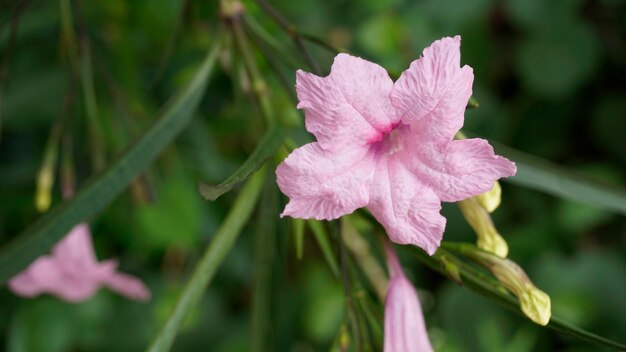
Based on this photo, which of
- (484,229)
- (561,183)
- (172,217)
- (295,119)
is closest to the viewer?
(484,229)

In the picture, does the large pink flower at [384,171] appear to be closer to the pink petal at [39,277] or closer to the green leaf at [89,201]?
the green leaf at [89,201]

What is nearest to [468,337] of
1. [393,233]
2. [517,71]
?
[517,71]

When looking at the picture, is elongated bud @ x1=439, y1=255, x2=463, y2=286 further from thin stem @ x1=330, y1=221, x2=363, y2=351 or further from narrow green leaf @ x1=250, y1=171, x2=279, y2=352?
narrow green leaf @ x1=250, y1=171, x2=279, y2=352

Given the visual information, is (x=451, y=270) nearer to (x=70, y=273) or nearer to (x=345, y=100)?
(x=345, y=100)

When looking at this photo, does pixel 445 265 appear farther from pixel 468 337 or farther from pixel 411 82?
pixel 468 337

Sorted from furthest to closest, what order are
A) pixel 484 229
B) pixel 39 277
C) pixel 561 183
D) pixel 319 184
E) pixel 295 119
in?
1. pixel 295 119
2. pixel 39 277
3. pixel 561 183
4. pixel 484 229
5. pixel 319 184

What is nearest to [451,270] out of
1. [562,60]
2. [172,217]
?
[172,217]

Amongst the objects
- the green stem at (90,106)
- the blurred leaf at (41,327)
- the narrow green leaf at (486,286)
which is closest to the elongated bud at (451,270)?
the narrow green leaf at (486,286)
